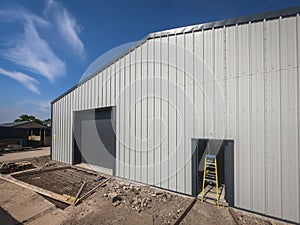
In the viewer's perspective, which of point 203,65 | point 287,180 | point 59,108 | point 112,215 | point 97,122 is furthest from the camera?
point 59,108

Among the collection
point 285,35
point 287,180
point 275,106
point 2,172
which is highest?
point 285,35

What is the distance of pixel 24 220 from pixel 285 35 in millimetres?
7558

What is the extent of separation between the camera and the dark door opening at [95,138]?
24.8 ft

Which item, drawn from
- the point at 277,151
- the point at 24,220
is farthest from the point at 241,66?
the point at 24,220

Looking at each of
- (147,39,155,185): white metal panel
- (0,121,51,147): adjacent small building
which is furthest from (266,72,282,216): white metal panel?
(0,121,51,147): adjacent small building

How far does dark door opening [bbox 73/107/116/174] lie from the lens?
24.8 feet

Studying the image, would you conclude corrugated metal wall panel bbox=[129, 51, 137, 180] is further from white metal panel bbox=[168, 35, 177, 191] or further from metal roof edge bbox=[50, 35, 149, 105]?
white metal panel bbox=[168, 35, 177, 191]

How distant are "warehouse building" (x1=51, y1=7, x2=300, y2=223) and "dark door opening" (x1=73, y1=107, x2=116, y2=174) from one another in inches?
22.5

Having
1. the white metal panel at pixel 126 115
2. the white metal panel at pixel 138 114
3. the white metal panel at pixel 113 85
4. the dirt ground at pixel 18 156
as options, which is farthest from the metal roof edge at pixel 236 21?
the dirt ground at pixel 18 156

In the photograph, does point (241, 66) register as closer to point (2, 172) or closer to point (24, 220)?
point (24, 220)

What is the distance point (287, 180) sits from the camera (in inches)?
137

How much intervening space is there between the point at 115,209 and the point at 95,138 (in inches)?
198

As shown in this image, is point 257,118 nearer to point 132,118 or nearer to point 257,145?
point 257,145

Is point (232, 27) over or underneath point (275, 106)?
over
